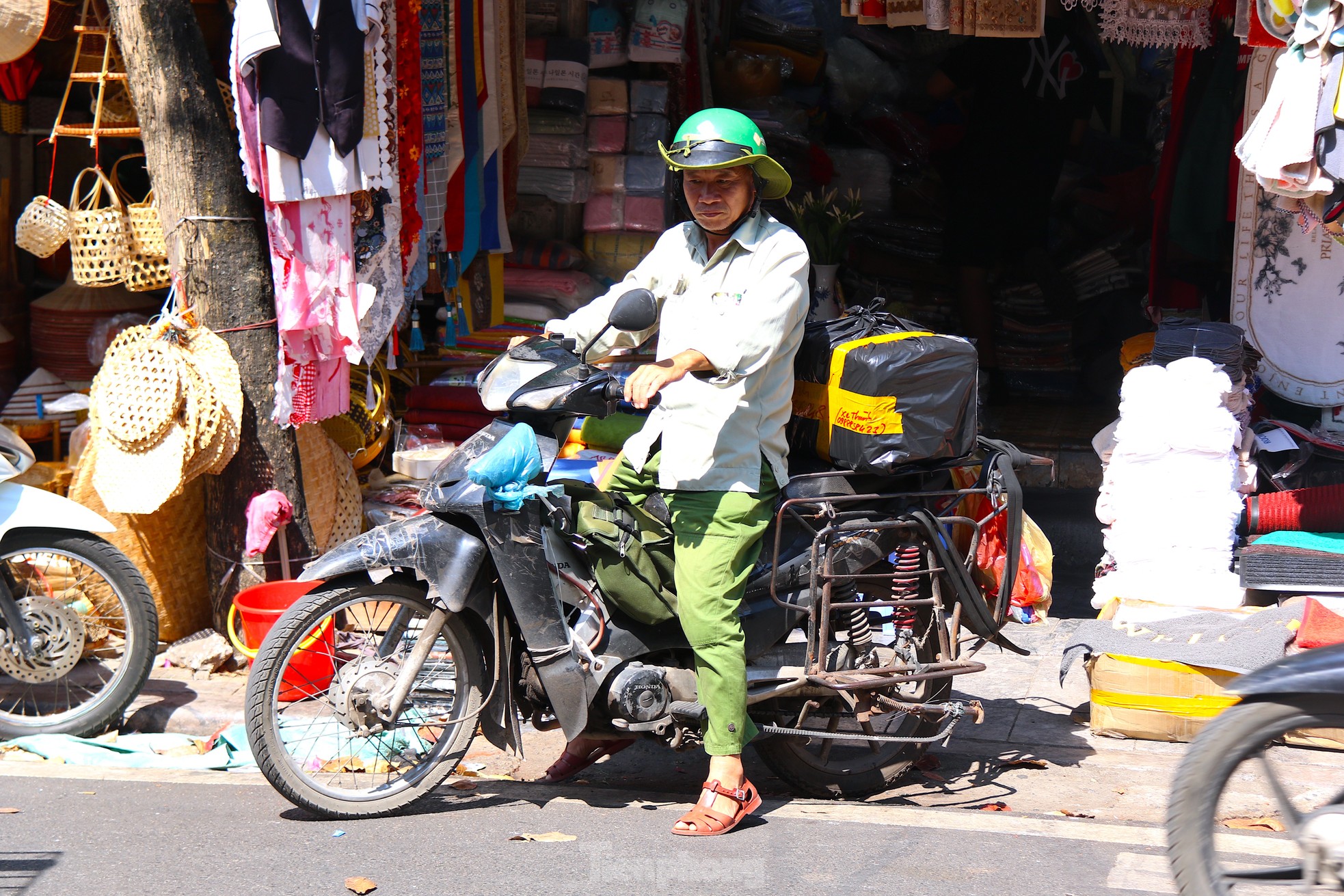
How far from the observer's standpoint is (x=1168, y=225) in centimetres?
680

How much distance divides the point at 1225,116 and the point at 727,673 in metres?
4.29

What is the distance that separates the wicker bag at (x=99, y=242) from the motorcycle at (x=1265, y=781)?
15.2ft

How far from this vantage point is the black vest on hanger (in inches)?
195

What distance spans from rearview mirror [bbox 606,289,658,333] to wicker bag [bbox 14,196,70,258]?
3.19 metres

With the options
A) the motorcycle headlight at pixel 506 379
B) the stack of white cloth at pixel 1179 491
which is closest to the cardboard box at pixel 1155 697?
the stack of white cloth at pixel 1179 491

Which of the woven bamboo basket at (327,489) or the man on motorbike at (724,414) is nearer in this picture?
the man on motorbike at (724,414)

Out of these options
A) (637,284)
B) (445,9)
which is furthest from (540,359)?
(445,9)

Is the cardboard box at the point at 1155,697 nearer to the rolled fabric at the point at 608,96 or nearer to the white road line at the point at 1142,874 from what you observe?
the white road line at the point at 1142,874

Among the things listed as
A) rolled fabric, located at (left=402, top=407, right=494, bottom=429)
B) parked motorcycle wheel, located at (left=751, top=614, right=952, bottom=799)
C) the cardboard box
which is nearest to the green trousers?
parked motorcycle wheel, located at (left=751, top=614, right=952, bottom=799)

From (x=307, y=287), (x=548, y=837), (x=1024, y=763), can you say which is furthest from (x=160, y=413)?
(x=1024, y=763)

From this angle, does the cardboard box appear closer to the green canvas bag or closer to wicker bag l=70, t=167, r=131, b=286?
the green canvas bag

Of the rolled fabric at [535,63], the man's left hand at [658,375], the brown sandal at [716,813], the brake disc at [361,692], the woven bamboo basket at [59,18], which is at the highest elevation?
the woven bamboo basket at [59,18]

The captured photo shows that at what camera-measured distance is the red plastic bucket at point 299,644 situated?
409 cm

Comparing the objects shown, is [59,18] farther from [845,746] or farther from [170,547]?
[845,746]
